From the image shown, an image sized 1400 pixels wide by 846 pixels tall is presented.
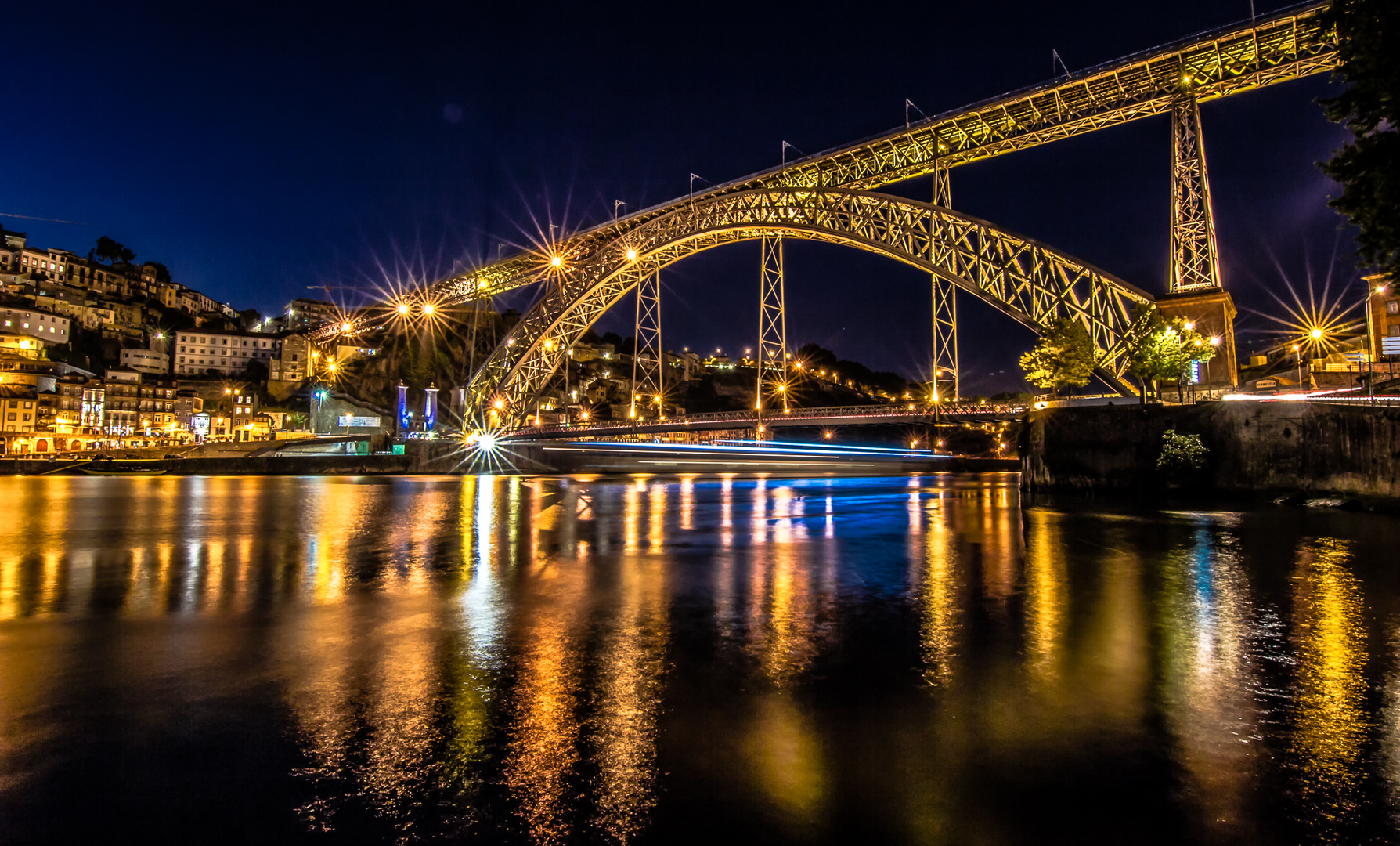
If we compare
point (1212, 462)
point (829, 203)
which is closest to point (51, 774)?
point (1212, 462)

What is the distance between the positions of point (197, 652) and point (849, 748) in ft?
14.6

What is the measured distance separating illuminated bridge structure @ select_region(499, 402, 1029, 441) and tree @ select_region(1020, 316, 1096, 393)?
334 centimetres

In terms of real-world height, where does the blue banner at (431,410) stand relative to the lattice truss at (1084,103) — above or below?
below

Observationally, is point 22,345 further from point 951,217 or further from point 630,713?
point 630,713

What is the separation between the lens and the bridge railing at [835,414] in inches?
1250

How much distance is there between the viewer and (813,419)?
35.8 meters

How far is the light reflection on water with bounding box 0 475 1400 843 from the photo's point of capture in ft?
8.81

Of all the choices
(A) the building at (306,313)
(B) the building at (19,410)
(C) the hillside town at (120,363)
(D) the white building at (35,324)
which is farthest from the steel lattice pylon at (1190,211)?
(A) the building at (306,313)

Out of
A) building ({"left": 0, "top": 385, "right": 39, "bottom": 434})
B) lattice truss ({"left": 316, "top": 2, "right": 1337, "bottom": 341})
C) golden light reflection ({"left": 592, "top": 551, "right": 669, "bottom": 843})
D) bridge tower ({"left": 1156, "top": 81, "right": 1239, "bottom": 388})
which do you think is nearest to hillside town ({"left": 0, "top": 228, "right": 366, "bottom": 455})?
building ({"left": 0, "top": 385, "right": 39, "bottom": 434})

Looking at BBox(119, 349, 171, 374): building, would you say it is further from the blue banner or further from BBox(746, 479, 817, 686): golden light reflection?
BBox(746, 479, 817, 686): golden light reflection

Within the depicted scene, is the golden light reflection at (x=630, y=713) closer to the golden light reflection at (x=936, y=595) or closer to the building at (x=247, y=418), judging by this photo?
the golden light reflection at (x=936, y=595)

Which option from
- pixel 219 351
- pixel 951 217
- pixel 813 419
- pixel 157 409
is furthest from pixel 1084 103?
pixel 219 351

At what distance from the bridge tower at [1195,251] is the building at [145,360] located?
83.9 m

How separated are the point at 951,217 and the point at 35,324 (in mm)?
75187
